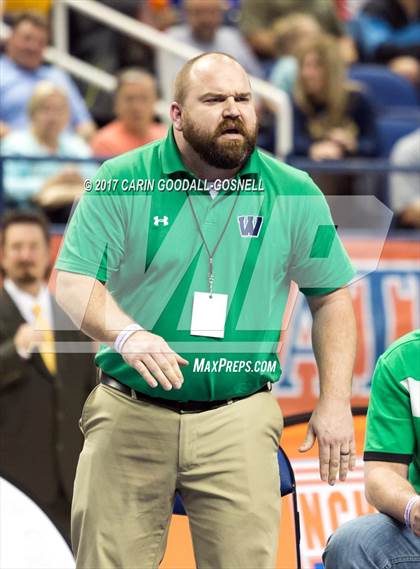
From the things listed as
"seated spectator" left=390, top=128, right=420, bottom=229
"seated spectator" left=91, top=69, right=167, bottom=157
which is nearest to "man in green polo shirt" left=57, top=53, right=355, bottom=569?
"seated spectator" left=390, top=128, right=420, bottom=229

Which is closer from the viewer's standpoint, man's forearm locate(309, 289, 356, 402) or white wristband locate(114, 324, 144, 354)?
white wristband locate(114, 324, 144, 354)

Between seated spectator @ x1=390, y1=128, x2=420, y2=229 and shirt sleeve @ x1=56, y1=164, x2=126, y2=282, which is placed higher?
seated spectator @ x1=390, y1=128, x2=420, y2=229

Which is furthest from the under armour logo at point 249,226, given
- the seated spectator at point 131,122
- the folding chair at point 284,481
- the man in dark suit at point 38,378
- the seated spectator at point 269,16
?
the seated spectator at point 269,16

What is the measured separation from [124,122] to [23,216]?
208cm

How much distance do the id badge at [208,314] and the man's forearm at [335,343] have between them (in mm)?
304

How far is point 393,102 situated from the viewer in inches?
380

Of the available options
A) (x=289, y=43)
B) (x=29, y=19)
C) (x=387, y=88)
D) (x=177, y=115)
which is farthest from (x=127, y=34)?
(x=177, y=115)

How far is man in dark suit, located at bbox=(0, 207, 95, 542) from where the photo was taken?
206 inches

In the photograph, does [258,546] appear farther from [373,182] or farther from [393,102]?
[393,102]

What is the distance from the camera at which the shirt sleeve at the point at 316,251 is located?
3.64 meters

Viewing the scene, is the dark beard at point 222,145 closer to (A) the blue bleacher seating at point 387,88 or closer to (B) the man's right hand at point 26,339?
(B) the man's right hand at point 26,339

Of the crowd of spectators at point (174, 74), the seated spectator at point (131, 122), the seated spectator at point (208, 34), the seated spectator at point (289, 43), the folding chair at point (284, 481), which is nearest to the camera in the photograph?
the folding chair at point (284, 481)

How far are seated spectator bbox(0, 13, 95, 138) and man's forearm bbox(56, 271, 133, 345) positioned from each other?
171 inches

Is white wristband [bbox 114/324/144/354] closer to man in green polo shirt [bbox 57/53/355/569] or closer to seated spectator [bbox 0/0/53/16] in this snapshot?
man in green polo shirt [bbox 57/53/355/569]
